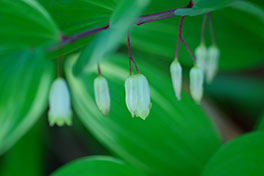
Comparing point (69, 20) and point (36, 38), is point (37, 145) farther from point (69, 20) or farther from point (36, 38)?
point (69, 20)

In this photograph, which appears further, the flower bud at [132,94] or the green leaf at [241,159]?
the green leaf at [241,159]

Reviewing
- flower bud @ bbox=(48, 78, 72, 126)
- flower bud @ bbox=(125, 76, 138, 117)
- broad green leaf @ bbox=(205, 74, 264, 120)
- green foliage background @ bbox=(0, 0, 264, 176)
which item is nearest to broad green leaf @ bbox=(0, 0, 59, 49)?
green foliage background @ bbox=(0, 0, 264, 176)

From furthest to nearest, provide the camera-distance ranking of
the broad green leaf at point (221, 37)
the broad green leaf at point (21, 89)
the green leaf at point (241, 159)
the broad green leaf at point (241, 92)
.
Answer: the broad green leaf at point (241, 92) < the broad green leaf at point (221, 37) < the broad green leaf at point (21, 89) < the green leaf at point (241, 159)

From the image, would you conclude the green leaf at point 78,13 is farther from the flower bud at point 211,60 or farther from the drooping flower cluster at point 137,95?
the flower bud at point 211,60

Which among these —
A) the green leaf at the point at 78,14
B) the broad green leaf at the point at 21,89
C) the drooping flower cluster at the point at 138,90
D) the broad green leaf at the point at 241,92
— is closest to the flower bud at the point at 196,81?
the drooping flower cluster at the point at 138,90

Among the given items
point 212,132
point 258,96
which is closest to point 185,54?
point 212,132

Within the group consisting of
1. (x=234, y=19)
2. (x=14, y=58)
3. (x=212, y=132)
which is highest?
(x=14, y=58)

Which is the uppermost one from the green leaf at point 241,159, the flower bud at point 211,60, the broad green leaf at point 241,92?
the flower bud at point 211,60

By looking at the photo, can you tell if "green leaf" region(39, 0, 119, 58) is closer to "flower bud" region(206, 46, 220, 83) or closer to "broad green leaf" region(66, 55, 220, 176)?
"broad green leaf" region(66, 55, 220, 176)
